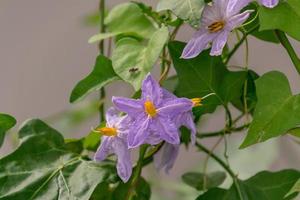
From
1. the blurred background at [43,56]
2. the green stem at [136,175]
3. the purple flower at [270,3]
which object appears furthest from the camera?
the blurred background at [43,56]

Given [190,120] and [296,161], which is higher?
[190,120]

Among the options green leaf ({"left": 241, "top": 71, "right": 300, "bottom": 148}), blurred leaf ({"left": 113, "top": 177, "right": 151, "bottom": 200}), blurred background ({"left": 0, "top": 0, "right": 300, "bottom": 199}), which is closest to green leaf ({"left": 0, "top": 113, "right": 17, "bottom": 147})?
blurred leaf ({"left": 113, "top": 177, "right": 151, "bottom": 200})

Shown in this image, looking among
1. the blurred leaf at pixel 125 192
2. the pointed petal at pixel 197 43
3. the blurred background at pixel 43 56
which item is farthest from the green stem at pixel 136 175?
the blurred background at pixel 43 56

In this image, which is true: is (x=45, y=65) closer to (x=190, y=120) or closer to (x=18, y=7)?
(x=18, y=7)

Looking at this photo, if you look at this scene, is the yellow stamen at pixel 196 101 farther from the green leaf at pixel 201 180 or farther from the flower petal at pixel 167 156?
the green leaf at pixel 201 180

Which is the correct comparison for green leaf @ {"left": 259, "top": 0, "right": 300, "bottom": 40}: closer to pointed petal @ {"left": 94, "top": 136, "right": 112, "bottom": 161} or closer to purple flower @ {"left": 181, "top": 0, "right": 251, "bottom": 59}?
purple flower @ {"left": 181, "top": 0, "right": 251, "bottom": 59}

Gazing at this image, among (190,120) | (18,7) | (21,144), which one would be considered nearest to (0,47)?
(18,7)

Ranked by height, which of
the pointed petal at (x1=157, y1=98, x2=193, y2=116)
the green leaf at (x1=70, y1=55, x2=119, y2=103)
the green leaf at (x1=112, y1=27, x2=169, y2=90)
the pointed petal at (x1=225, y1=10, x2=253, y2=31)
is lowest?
the green leaf at (x1=70, y1=55, x2=119, y2=103)

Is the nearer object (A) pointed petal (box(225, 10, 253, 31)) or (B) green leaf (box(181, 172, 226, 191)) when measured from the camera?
(A) pointed petal (box(225, 10, 253, 31))
